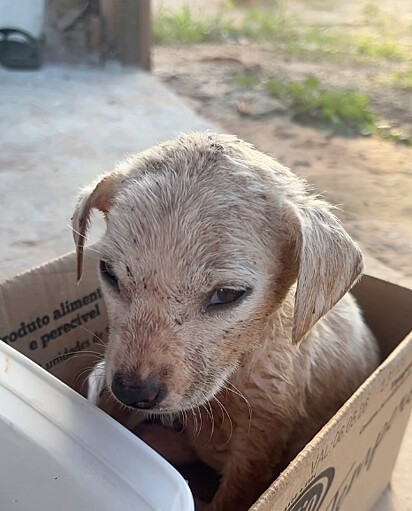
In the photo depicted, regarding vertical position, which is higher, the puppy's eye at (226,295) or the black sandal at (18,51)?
the puppy's eye at (226,295)

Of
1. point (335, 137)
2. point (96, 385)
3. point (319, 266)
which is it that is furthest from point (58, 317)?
point (335, 137)

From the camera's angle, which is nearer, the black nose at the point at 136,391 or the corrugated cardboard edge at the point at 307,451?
the corrugated cardboard edge at the point at 307,451

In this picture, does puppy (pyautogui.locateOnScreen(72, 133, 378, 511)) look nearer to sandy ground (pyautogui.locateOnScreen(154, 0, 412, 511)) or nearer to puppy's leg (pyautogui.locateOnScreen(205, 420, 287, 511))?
puppy's leg (pyautogui.locateOnScreen(205, 420, 287, 511))

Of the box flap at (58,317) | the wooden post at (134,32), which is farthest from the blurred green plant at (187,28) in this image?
the box flap at (58,317)

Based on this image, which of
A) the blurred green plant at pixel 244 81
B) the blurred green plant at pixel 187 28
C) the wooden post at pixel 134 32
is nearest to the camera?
the wooden post at pixel 134 32

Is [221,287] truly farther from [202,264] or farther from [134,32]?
[134,32]

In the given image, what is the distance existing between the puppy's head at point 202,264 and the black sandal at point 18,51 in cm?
400

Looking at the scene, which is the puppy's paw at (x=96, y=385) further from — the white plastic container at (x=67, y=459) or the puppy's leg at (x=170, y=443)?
the white plastic container at (x=67, y=459)

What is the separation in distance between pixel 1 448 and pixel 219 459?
0.65 m

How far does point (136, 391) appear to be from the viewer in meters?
1.24

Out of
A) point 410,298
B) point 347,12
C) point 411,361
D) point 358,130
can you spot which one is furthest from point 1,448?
point 347,12

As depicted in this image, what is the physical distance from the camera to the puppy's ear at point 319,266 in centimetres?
135

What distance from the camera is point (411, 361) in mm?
1660

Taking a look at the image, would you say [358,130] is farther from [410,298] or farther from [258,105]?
[410,298]
